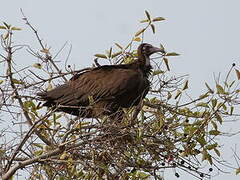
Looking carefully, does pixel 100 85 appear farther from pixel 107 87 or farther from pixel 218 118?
pixel 218 118

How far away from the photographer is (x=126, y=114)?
5719 millimetres

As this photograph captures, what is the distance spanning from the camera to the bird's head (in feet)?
25.8

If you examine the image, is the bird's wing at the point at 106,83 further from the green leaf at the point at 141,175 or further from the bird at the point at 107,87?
the green leaf at the point at 141,175

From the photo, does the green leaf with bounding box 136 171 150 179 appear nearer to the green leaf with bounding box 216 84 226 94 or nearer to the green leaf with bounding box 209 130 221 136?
the green leaf with bounding box 209 130 221 136

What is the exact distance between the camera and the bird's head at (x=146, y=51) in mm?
7855

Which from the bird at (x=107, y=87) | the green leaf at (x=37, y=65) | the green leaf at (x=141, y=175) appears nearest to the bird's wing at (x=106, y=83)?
the bird at (x=107, y=87)

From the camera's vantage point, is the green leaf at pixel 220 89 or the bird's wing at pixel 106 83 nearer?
the green leaf at pixel 220 89

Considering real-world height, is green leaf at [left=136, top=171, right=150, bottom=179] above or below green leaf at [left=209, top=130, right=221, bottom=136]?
below

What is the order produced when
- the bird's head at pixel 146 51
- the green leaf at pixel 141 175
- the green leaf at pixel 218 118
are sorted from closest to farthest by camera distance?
the green leaf at pixel 141 175 → the green leaf at pixel 218 118 → the bird's head at pixel 146 51

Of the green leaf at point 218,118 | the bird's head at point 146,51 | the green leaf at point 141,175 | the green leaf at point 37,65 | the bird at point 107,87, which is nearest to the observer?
the green leaf at point 141,175

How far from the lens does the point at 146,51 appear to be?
26.4 feet

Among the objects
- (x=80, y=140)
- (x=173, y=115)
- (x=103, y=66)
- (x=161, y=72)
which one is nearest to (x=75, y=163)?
(x=80, y=140)

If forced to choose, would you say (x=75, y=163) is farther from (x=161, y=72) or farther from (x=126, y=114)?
(x=161, y=72)

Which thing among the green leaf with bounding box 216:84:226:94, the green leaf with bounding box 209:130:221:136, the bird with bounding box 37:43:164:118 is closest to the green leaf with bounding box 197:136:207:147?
the green leaf with bounding box 209:130:221:136
